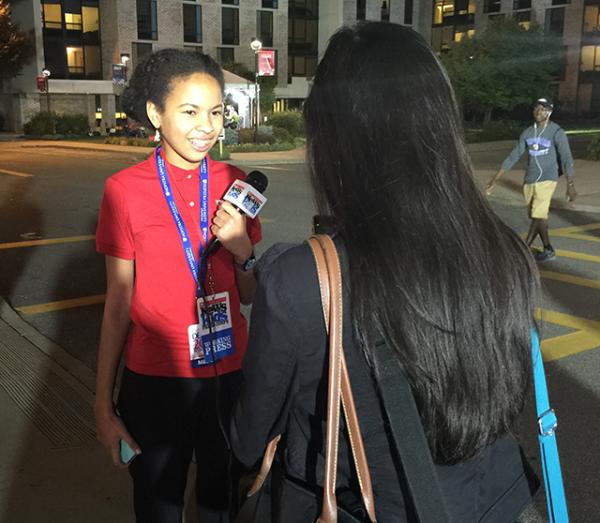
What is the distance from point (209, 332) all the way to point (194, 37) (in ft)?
178

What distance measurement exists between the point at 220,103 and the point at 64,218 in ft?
35.0

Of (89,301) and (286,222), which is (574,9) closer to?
(286,222)

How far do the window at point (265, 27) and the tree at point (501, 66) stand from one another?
17.0 meters

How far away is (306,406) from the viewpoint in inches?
57.0

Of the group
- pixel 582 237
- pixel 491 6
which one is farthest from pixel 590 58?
pixel 582 237

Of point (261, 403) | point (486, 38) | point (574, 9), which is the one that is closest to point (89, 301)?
point (261, 403)

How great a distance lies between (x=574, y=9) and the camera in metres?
58.5

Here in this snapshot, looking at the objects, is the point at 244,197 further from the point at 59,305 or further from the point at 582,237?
the point at 582,237

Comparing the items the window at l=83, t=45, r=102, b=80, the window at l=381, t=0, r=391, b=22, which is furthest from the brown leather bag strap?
the window at l=381, t=0, r=391, b=22

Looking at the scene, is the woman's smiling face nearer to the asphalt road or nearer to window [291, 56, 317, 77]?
the asphalt road

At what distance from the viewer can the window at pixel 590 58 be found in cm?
5850

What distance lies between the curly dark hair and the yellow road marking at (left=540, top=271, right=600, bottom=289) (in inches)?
256

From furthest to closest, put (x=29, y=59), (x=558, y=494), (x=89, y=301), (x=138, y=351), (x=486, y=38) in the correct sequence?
1. (x=29, y=59)
2. (x=486, y=38)
3. (x=89, y=301)
4. (x=138, y=351)
5. (x=558, y=494)

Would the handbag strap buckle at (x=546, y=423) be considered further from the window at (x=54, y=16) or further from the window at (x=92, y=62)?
the window at (x=54, y=16)
